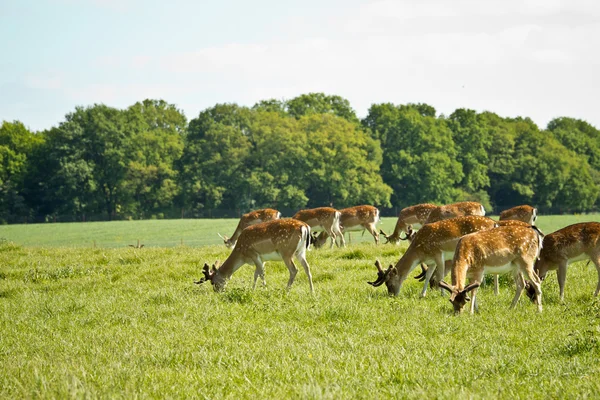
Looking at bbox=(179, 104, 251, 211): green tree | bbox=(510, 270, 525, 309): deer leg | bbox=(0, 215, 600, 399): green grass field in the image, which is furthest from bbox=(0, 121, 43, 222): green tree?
bbox=(510, 270, 525, 309): deer leg

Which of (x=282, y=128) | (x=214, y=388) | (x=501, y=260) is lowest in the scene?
(x=214, y=388)

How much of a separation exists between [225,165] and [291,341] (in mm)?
56959

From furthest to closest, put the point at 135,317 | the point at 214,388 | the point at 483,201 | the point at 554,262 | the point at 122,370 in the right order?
the point at 483,201 < the point at 554,262 < the point at 135,317 < the point at 122,370 < the point at 214,388

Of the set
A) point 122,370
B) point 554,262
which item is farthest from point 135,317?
point 554,262

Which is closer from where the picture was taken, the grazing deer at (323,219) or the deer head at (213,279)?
the deer head at (213,279)

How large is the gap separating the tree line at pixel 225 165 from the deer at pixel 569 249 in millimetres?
51266

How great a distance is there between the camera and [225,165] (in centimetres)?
6384

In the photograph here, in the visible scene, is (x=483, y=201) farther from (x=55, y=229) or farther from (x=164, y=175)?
(x=55, y=229)

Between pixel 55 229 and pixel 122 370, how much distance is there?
4387 centimetres

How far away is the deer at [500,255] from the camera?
31.6ft

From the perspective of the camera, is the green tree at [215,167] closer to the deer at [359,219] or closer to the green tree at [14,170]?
the green tree at [14,170]

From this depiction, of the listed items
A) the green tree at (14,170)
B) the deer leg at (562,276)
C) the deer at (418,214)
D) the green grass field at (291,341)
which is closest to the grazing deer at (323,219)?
the deer at (418,214)

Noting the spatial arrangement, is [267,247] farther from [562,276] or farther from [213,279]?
[562,276]

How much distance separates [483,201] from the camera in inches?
2879
